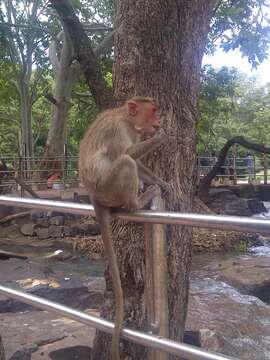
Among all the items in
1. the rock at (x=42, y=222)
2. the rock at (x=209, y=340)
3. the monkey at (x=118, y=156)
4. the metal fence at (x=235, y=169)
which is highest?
the monkey at (x=118, y=156)

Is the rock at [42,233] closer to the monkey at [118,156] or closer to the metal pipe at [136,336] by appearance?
the monkey at [118,156]

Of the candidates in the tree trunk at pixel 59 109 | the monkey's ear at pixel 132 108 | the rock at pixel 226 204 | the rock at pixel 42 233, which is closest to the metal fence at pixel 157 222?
the monkey's ear at pixel 132 108

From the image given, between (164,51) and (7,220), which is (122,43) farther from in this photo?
(7,220)

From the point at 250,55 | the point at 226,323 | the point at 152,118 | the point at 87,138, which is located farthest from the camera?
the point at 250,55

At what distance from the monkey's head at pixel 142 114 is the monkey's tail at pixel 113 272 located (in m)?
0.95

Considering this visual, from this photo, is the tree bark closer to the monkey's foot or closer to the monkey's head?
the monkey's head

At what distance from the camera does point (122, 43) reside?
3615 millimetres

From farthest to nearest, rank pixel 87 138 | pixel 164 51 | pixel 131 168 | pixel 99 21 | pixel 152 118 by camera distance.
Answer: pixel 99 21, pixel 164 51, pixel 152 118, pixel 87 138, pixel 131 168

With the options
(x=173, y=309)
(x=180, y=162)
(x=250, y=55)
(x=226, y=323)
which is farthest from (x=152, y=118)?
(x=250, y=55)

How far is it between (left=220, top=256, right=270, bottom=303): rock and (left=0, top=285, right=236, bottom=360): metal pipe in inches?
232

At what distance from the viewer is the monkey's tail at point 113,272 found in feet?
6.29

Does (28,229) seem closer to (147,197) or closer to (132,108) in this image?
(132,108)

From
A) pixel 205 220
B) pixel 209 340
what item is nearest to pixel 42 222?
pixel 209 340

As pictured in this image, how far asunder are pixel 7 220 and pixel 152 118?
38.4 ft
